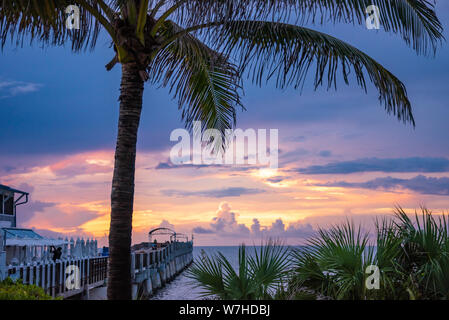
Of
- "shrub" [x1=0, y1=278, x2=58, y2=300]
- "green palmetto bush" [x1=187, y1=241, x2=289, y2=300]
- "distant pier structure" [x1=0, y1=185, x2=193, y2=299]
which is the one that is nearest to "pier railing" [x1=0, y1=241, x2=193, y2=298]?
"distant pier structure" [x1=0, y1=185, x2=193, y2=299]

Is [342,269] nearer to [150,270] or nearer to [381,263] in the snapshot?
[381,263]

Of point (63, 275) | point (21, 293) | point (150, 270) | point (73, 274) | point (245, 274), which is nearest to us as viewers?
point (245, 274)

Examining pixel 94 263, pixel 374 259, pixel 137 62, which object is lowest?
pixel 94 263

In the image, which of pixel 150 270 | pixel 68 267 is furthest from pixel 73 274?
pixel 150 270

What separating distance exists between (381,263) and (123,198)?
472 centimetres

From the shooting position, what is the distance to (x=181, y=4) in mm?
9523

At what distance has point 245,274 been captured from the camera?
6371mm

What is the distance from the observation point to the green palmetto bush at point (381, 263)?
6766mm
